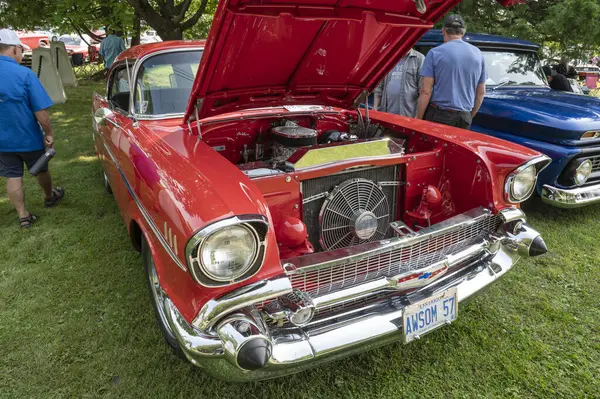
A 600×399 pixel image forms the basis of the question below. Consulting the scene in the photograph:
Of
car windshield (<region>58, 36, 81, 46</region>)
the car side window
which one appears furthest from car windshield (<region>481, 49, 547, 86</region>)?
car windshield (<region>58, 36, 81, 46</region>)

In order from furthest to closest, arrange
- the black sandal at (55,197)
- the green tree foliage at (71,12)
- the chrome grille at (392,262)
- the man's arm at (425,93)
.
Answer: the green tree foliage at (71,12) < the black sandal at (55,197) < the man's arm at (425,93) < the chrome grille at (392,262)

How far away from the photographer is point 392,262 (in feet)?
6.15

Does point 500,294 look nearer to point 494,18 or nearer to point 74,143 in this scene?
point 494,18

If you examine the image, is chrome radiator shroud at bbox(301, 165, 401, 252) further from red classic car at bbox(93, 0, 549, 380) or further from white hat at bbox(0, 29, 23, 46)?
white hat at bbox(0, 29, 23, 46)

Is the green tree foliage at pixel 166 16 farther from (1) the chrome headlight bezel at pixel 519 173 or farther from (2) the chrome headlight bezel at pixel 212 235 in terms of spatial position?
(2) the chrome headlight bezel at pixel 212 235

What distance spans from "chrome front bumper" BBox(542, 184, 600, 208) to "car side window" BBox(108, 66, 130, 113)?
3.47 metres

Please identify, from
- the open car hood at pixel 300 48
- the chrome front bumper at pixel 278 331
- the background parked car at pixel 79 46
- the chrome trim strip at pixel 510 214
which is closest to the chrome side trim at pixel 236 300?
the chrome front bumper at pixel 278 331

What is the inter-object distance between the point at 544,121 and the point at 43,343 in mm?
4094

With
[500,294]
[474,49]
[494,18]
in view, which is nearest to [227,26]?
[500,294]

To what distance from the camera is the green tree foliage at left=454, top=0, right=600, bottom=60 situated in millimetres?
5355

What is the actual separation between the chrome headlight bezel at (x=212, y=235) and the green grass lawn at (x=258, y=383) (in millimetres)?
756

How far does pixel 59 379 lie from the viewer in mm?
2008

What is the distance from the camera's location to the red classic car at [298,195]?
1.52 m

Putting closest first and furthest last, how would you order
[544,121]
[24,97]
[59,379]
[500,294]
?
[59,379] → [500,294] → [24,97] → [544,121]
